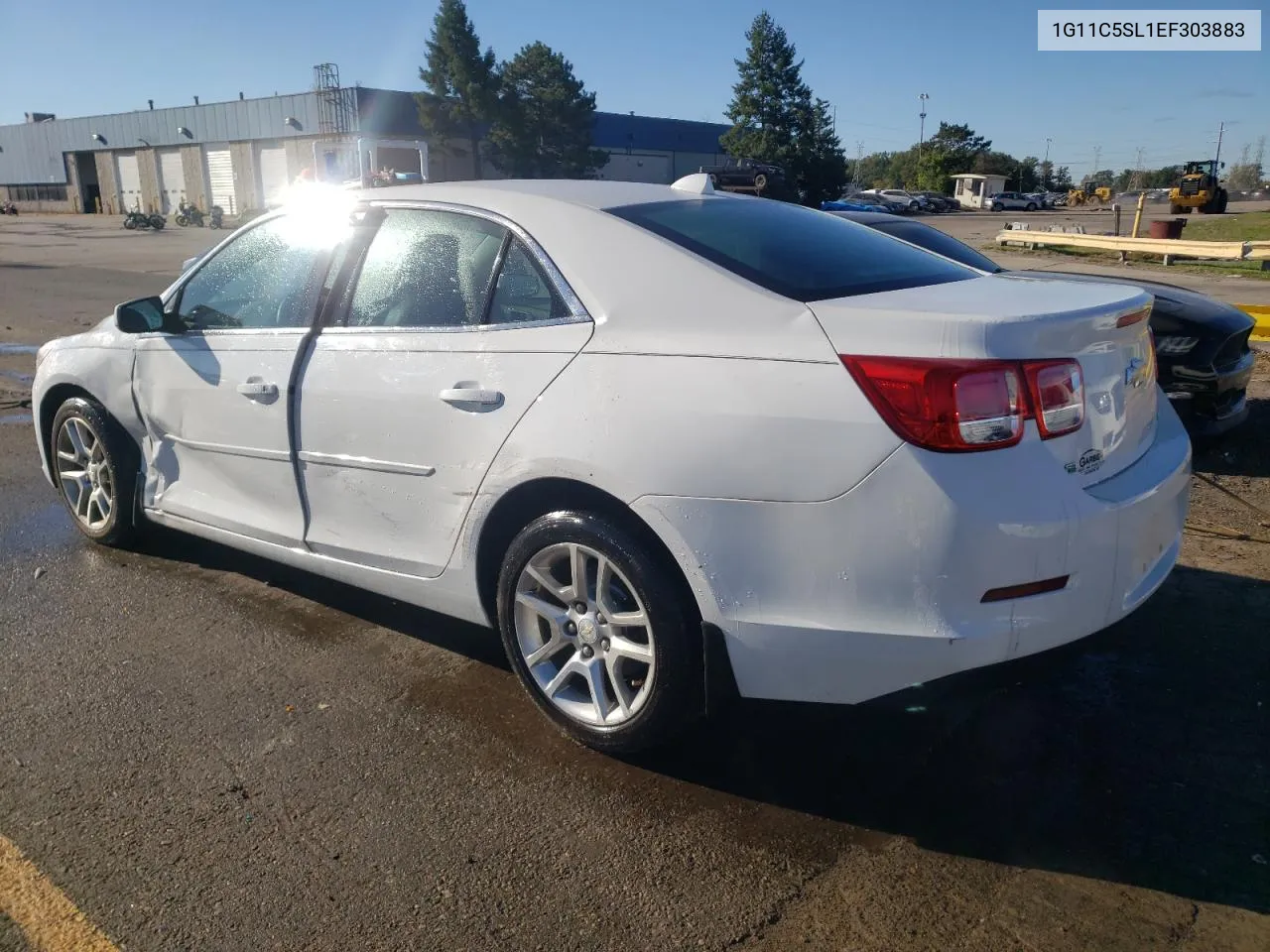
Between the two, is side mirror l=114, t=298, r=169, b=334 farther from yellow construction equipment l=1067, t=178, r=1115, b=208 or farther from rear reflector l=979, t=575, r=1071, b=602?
yellow construction equipment l=1067, t=178, r=1115, b=208

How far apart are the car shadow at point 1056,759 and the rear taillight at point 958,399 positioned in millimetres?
583

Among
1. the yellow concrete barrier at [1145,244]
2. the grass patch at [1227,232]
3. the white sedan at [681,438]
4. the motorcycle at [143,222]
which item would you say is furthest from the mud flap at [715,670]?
the motorcycle at [143,222]

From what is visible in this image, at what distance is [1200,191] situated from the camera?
5091cm

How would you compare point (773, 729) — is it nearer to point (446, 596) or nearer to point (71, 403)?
point (446, 596)

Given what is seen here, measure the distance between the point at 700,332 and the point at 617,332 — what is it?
271 mm

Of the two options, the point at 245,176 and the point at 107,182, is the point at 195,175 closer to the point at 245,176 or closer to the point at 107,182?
the point at 245,176

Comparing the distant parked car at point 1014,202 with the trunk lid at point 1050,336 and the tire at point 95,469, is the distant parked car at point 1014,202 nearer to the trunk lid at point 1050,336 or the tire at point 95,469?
the tire at point 95,469

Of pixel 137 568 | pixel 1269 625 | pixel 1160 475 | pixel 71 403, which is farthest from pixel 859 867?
pixel 71 403

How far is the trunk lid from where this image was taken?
2.44 m

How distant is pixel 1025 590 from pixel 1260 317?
10207 mm

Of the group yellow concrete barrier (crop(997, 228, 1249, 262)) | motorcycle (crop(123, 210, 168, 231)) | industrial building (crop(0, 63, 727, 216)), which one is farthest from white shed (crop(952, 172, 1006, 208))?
yellow concrete barrier (crop(997, 228, 1249, 262))

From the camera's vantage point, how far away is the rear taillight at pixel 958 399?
2.39 metres

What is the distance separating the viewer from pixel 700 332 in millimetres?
2715

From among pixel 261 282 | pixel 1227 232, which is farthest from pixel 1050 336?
pixel 1227 232
